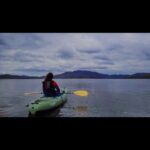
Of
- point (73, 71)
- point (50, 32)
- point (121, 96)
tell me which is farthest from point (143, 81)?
point (50, 32)

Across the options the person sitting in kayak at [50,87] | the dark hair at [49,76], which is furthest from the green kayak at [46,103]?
the dark hair at [49,76]

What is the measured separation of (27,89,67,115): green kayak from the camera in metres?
3.43

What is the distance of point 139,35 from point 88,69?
0.68 meters

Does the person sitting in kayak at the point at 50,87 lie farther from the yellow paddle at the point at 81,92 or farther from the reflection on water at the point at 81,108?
the reflection on water at the point at 81,108

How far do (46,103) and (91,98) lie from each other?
558 millimetres

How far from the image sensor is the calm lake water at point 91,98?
342 centimetres

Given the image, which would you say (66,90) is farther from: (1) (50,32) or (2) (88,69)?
(1) (50,32)

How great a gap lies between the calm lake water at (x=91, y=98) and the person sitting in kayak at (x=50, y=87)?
7 centimetres

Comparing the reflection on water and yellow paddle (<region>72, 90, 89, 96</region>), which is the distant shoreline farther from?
the reflection on water

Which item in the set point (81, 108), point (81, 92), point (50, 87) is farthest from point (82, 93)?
point (50, 87)

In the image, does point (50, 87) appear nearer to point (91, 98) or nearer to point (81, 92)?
point (81, 92)

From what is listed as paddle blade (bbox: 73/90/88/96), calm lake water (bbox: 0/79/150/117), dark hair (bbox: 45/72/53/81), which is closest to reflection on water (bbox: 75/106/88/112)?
calm lake water (bbox: 0/79/150/117)

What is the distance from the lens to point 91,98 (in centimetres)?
360
